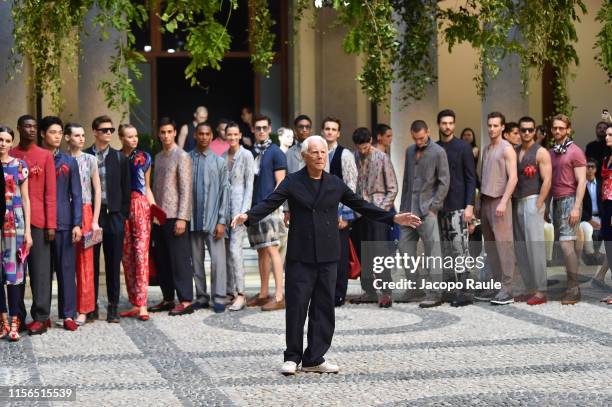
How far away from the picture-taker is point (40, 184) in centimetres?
1039

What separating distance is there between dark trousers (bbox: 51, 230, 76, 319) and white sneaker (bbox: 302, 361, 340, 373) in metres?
3.09

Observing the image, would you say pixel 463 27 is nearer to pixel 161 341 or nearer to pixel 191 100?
pixel 161 341

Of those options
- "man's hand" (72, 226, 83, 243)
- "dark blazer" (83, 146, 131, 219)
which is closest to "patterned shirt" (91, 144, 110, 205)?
"dark blazer" (83, 146, 131, 219)

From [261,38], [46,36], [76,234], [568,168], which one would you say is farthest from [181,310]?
[568,168]

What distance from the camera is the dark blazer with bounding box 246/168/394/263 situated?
334 inches

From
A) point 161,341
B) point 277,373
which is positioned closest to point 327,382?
point 277,373

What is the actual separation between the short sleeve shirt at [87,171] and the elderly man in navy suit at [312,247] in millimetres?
2755

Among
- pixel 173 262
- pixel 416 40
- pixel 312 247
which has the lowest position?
pixel 173 262

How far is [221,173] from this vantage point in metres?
12.0

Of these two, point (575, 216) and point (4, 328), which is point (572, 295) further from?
point (4, 328)

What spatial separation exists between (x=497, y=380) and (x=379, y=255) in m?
4.61

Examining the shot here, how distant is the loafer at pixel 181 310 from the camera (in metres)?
11.6

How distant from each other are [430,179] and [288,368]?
4.13 meters

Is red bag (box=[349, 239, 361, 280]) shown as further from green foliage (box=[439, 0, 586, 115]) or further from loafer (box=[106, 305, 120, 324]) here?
loafer (box=[106, 305, 120, 324])
